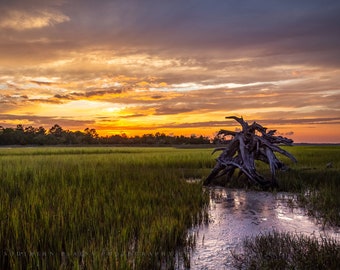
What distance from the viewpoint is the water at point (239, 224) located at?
4.34 m

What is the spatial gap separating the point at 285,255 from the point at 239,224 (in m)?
1.87

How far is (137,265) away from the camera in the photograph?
11.8 feet

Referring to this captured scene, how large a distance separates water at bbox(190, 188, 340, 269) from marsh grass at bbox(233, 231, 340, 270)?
0.22m

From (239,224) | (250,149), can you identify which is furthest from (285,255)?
(250,149)

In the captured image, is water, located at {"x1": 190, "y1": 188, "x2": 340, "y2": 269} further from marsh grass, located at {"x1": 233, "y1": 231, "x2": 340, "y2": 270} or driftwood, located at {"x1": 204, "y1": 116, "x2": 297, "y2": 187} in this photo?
driftwood, located at {"x1": 204, "y1": 116, "x2": 297, "y2": 187}

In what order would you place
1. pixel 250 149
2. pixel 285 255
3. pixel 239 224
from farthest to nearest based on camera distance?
pixel 250 149 → pixel 239 224 → pixel 285 255

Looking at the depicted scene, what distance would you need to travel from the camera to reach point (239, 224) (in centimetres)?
595

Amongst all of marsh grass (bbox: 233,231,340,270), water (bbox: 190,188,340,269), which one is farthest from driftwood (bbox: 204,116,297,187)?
marsh grass (bbox: 233,231,340,270)

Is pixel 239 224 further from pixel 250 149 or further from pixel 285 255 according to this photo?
pixel 250 149

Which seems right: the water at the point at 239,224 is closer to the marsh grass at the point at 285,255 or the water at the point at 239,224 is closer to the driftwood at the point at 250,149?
the marsh grass at the point at 285,255

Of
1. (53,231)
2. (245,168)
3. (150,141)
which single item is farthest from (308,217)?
(150,141)

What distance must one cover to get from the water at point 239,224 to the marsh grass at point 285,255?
22 cm

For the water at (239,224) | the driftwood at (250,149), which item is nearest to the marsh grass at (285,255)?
the water at (239,224)

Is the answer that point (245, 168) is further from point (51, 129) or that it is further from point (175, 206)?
point (51, 129)
